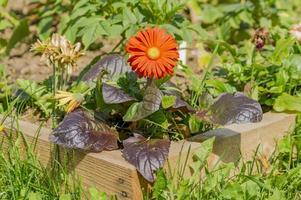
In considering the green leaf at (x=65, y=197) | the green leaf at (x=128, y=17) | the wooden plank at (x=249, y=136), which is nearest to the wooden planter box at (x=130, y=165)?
the wooden plank at (x=249, y=136)

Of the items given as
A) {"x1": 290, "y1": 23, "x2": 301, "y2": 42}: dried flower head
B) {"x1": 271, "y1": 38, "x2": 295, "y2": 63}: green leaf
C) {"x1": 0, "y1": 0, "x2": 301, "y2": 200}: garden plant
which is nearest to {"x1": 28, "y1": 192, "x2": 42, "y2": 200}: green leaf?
{"x1": 0, "y1": 0, "x2": 301, "y2": 200}: garden plant

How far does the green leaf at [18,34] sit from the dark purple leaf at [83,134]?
145 cm

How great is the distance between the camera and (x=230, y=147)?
264 cm

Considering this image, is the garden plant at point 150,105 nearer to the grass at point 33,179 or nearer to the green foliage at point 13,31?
the grass at point 33,179

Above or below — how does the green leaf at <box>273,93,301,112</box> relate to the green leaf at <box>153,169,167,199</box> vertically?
above

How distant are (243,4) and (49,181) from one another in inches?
79.5

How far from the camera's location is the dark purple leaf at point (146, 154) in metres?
2.29

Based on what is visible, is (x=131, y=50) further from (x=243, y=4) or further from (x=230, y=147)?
(x=243, y=4)

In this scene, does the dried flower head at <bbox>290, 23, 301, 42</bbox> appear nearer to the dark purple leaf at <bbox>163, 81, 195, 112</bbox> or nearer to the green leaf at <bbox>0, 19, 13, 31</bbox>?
the dark purple leaf at <bbox>163, 81, 195, 112</bbox>

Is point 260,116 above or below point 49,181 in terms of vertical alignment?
above

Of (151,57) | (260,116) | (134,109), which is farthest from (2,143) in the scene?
(260,116)

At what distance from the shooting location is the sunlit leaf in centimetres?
237

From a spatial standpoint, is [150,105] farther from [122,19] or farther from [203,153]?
[122,19]

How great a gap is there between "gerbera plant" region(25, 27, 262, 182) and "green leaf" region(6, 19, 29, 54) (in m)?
1.13
